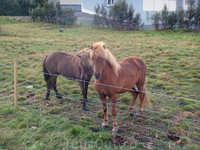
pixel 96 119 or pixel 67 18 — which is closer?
pixel 96 119

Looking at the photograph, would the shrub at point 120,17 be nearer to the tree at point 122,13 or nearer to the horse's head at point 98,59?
the tree at point 122,13

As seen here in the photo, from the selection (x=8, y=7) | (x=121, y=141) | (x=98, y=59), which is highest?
(x=8, y=7)

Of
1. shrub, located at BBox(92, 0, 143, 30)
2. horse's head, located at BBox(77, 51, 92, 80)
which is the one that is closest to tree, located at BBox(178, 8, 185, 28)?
shrub, located at BBox(92, 0, 143, 30)

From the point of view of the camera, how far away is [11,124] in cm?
398

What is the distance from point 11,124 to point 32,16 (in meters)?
27.3

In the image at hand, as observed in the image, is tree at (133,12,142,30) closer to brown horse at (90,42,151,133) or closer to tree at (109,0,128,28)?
tree at (109,0,128,28)

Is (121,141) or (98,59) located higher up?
(98,59)

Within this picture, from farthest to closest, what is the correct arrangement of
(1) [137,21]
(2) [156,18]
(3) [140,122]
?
(1) [137,21], (2) [156,18], (3) [140,122]

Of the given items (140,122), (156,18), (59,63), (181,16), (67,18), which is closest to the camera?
(140,122)

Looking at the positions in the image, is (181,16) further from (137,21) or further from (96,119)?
(96,119)

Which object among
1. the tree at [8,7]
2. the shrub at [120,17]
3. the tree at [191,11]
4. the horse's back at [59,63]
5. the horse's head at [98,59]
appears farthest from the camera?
the tree at [8,7]

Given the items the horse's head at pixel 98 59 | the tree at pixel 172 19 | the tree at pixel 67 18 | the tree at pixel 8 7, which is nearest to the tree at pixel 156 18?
the tree at pixel 172 19

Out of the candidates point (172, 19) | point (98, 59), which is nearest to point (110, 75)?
point (98, 59)

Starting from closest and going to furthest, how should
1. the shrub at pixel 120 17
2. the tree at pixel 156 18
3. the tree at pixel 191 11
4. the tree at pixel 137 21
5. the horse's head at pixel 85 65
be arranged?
the horse's head at pixel 85 65, the tree at pixel 191 11, the tree at pixel 156 18, the tree at pixel 137 21, the shrub at pixel 120 17
